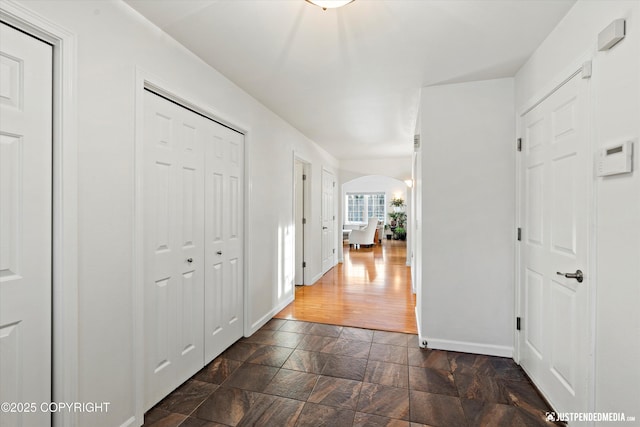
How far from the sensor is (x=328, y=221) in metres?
6.34

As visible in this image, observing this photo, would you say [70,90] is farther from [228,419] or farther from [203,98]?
[228,419]

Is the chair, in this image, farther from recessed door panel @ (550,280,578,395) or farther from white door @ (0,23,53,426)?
white door @ (0,23,53,426)

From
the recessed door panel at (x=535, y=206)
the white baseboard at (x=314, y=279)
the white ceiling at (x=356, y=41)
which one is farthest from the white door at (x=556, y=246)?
the white baseboard at (x=314, y=279)

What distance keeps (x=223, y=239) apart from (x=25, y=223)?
4.96ft

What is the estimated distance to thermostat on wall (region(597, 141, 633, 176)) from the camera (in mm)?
1322

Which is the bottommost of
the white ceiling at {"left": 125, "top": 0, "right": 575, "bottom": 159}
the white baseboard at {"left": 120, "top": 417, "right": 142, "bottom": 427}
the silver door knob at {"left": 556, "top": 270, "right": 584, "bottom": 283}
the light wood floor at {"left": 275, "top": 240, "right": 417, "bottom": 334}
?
the light wood floor at {"left": 275, "top": 240, "right": 417, "bottom": 334}

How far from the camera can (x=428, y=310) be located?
292 cm

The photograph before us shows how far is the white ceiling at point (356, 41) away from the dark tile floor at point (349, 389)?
243 cm

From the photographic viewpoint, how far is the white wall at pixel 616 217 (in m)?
1.29

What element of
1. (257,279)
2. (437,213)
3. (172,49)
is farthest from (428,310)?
(172,49)

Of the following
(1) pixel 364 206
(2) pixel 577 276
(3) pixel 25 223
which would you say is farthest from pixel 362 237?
(3) pixel 25 223

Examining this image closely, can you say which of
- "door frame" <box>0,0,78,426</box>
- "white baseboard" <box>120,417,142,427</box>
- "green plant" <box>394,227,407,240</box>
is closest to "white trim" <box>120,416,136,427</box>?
"white baseboard" <box>120,417,142,427</box>

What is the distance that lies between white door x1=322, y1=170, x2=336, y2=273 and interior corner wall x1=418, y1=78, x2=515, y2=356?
314cm

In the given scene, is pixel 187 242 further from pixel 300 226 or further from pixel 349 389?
pixel 300 226
